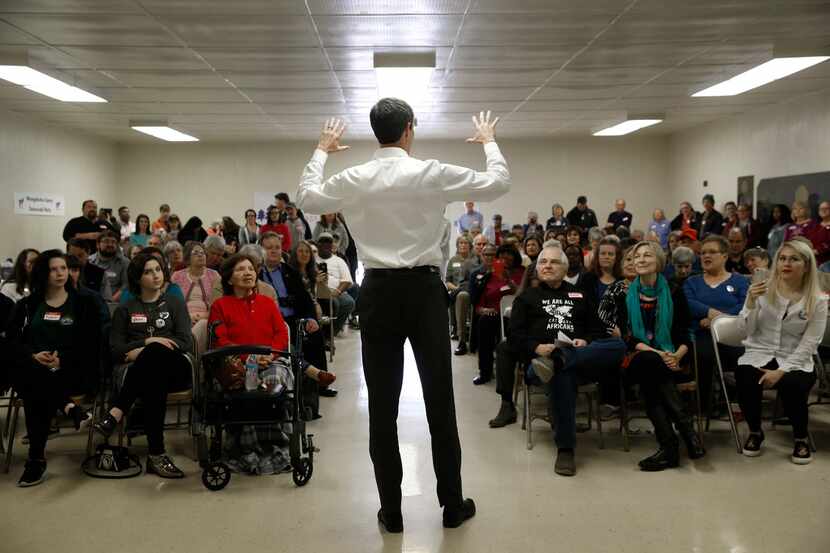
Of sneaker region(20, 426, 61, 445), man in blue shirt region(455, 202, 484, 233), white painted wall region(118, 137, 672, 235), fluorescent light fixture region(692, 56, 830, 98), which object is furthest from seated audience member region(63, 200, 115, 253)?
fluorescent light fixture region(692, 56, 830, 98)

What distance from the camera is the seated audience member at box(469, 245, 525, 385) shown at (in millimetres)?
5742

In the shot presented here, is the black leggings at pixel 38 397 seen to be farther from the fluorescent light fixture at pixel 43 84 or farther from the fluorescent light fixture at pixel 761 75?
the fluorescent light fixture at pixel 761 75

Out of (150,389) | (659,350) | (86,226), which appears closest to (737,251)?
(659,350)

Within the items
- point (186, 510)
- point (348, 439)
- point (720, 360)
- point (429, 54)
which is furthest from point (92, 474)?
point (429, 54)

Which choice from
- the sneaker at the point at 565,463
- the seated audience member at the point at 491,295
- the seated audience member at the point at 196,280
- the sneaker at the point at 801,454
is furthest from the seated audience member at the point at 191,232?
the sneaker at the point at 801,454

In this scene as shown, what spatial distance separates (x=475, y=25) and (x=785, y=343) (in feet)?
12.1

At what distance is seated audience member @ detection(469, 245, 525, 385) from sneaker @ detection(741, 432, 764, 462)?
2.23m

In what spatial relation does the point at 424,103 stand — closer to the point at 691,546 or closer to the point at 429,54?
the point at 429,54

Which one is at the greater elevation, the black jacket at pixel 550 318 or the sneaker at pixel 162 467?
the black jacket at pixel 550 318

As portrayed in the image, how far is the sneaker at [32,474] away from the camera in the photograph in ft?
11.3

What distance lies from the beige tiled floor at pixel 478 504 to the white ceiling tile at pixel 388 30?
3572 mm

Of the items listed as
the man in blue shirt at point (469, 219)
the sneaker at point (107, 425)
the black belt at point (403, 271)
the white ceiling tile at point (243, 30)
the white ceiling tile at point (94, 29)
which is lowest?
the sneaker at point (107, 425)

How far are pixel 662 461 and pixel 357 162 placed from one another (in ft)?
40.5

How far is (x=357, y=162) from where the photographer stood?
15.2 meters
